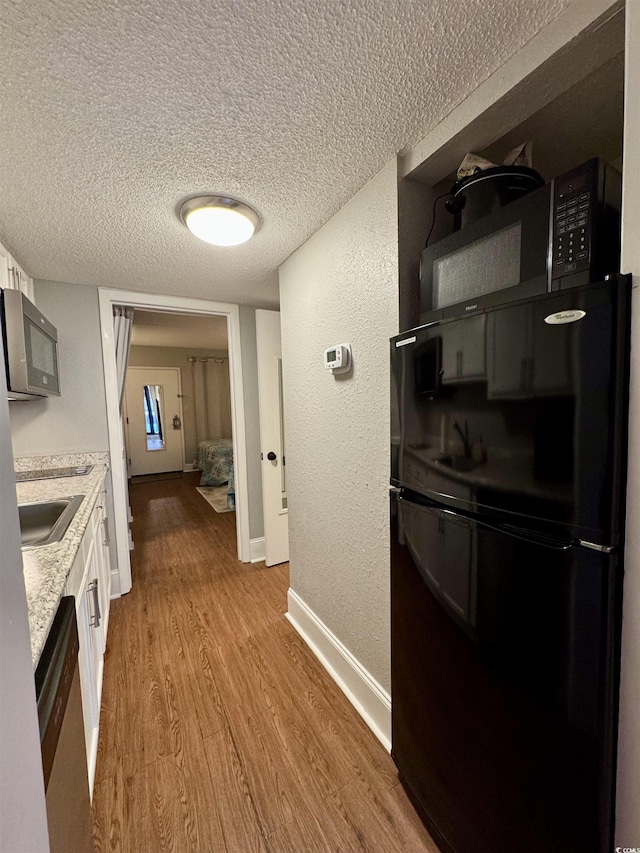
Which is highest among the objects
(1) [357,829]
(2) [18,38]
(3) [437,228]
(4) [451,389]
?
(2) [18,38]

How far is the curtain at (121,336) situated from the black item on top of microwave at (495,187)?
8.38 feet

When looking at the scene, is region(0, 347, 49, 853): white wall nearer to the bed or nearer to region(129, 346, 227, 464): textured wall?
the bed

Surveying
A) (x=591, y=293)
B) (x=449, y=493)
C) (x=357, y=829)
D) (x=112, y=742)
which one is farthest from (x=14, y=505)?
(x=112, y=742)

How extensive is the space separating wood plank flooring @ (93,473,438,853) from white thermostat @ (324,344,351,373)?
157cm

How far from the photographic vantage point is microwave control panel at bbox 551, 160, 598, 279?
2.52ft

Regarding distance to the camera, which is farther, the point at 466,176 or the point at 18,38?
the point at 466,176

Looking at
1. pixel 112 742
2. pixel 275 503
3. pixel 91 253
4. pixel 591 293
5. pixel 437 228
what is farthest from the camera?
pixel 275 503

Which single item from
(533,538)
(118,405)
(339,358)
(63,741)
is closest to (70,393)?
(118,405)

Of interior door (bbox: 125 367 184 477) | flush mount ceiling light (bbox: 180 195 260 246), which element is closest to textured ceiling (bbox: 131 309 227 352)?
interior door (bbox: 125 367 184 477)

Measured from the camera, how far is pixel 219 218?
1.55 m

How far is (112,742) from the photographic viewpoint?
1475 mm

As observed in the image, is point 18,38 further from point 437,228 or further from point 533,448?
point 533,448

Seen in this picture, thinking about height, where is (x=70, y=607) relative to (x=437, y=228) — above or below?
below

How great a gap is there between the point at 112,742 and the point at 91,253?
2378mm
